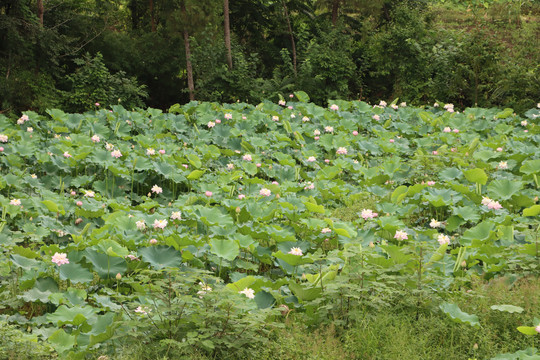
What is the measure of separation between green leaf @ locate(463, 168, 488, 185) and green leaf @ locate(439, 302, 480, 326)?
7.51ft

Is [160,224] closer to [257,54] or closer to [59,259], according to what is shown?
[59,259]

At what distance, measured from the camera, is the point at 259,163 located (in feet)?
18.5

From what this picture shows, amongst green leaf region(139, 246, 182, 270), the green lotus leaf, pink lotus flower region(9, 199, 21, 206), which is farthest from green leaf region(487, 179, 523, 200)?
pink lotus flower region(9, 199, 21, 206)

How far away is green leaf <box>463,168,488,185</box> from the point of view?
4660 millimetres

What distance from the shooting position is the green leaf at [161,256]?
121 inches

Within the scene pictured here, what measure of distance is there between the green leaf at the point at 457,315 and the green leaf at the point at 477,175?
7.51ft

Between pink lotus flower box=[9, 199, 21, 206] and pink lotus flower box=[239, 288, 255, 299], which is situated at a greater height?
pink lotus flower box=[239, 288, 255, 299]

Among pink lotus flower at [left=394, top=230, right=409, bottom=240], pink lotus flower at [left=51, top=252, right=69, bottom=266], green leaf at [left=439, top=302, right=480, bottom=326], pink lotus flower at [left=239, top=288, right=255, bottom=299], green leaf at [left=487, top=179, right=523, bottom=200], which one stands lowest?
green leaf at [left=487, top=179, right=523, bottom=200]

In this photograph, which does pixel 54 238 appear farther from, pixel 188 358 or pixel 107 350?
pixel 188 358

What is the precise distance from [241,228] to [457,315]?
5.08 ft

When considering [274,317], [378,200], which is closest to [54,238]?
[274,317]

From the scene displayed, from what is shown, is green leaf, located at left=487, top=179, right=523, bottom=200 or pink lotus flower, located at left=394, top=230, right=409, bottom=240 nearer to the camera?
pink lotus flower, located at left=394, top=230, right=409, bottom=240

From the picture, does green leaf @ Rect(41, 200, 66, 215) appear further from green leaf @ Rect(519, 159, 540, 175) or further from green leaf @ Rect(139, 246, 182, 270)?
green leaf @ Rect(519, 159, 540, 175)

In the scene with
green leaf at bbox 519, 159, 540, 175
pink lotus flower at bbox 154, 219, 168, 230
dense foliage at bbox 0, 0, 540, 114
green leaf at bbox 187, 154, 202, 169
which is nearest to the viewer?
pink lotus flower at bbox 154, 219, 168, 230
